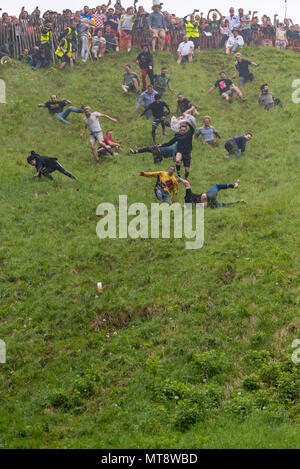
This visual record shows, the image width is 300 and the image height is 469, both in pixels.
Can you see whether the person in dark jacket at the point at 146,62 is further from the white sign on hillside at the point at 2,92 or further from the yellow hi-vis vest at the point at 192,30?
the white sign on hillside at the point at 2,92

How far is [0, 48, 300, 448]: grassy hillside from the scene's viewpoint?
9.70 m

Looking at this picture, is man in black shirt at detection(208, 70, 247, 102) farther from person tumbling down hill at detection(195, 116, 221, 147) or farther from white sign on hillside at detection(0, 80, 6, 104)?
white sign on hillside at detection(0, 80, 6, 104)

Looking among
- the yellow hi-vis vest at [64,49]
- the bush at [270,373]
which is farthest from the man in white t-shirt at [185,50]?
the bush at [270,373]

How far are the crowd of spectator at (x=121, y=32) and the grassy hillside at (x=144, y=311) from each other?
8.42m

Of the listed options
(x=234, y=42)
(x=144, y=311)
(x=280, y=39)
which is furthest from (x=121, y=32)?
(x=144, y=311)

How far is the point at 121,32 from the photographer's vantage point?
102 ft

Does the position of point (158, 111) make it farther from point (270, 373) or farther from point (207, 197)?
point (270, 373)

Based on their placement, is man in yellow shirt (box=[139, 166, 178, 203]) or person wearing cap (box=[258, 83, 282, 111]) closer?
man in yellow shirt (box=[139, 166, 178, 203])

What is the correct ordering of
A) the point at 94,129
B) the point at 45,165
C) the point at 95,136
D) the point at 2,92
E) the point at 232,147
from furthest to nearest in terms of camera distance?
1. the point at 2,92
2. the point at 232,147
3. the point at 95,136
4. the point at 94,129
5. the point at 45,165

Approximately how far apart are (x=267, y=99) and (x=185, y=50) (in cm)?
755

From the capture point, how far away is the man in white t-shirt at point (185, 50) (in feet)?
102

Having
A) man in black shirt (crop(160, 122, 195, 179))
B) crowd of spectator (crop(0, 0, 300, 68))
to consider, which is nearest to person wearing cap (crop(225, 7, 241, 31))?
crowd of spectator (crop(0, 0, 300, 68))

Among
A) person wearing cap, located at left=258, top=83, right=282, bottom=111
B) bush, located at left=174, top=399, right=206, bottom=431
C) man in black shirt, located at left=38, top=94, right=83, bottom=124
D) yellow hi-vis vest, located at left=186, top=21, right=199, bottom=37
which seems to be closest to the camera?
bush, located at left=174, top=399, right=206, bottom=431

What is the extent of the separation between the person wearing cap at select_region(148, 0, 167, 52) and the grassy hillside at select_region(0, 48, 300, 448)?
11.4m
